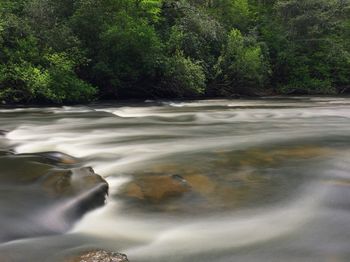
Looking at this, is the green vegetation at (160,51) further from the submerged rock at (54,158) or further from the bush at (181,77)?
the submerged rock at (54,158)

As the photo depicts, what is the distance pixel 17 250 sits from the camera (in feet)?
11.1

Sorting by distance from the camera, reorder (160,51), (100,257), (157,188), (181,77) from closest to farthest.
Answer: (100,257) → (157,188) → (181,77) → (160,51)

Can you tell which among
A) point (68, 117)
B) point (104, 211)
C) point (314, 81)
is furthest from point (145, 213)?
point (314, 81)

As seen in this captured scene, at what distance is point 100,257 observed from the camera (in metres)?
3.16

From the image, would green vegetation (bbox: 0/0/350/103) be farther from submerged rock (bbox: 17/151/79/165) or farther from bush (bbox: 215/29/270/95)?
submerged rock (bbox: 17/151/79/165)

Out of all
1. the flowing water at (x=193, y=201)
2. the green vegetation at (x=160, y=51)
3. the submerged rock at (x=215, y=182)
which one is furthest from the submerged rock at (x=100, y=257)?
the green vegetation at (x=160, y=51)

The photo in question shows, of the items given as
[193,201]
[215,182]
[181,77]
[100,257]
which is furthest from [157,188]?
[181,77]

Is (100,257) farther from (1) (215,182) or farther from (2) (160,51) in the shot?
(2) (160,51)

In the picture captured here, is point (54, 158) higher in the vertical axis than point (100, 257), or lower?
lower

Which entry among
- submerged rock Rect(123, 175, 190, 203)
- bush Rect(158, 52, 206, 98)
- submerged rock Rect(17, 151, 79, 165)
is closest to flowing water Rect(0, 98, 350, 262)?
submerged rock Rect(123, 175, 190, 203)

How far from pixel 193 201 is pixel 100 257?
61.4 inches

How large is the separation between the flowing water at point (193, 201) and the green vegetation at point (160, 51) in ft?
26.5

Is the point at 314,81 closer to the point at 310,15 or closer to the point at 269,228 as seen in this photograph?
the point at 310,15

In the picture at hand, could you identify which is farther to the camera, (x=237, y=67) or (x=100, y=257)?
(x=237, y=67)
